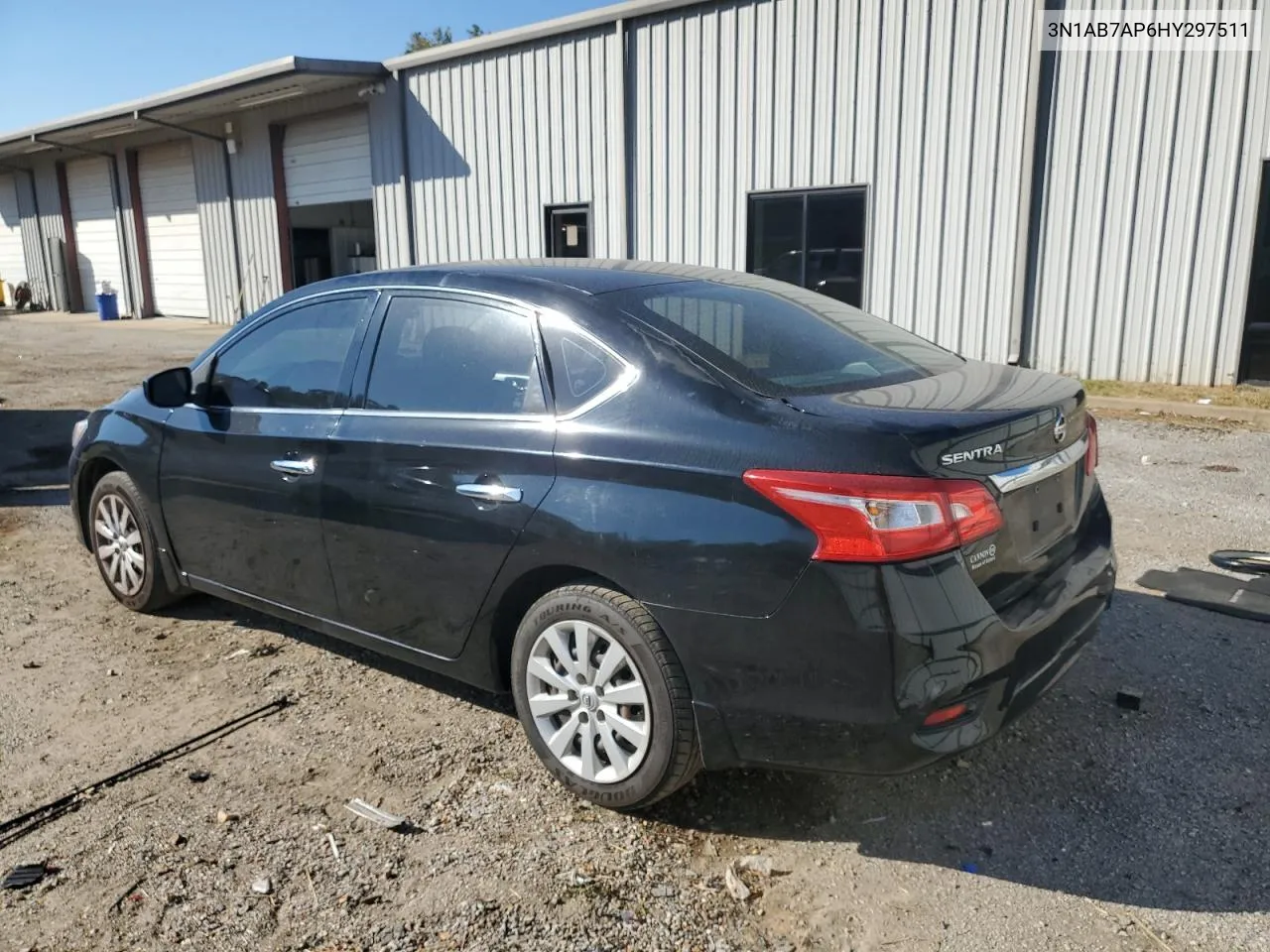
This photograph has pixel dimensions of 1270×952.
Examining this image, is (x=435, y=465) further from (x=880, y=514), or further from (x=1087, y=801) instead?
(x=1087, y=801)

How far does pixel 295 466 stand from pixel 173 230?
23913 mm

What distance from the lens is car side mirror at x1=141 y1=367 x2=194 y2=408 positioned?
169 inches

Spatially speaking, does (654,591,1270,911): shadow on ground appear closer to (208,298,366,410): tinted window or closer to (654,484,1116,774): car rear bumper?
(654,484,1116,774): car rear bumper

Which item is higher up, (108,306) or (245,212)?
(245,212)

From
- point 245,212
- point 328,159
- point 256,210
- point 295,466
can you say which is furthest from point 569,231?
point 295,466

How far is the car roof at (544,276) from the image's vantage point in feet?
11.1

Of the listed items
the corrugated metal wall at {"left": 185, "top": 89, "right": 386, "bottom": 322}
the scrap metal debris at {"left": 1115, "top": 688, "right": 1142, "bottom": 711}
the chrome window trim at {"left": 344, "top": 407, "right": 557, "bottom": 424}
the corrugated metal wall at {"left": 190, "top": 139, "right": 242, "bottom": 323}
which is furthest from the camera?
the corrugated metal wall at {"left": 190, "top": 139, "right": 242, "bottom": 323}

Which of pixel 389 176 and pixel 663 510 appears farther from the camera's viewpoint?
pixel 389 176

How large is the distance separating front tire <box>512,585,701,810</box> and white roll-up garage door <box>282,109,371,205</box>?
1724 centimetres

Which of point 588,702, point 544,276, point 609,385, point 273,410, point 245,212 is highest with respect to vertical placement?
point 245,212

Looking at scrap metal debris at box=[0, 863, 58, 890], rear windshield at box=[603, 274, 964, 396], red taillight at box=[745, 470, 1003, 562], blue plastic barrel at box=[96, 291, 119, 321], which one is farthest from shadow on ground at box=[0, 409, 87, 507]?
blue plastic barrel at box=[96, 291, 119, 321]

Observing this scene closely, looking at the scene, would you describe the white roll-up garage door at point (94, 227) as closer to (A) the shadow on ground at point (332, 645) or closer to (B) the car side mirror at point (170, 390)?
(A) the shadow on ground at point (332, 645)

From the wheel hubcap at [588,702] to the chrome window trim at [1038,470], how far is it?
1163 mm

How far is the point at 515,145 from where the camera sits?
15656mm
